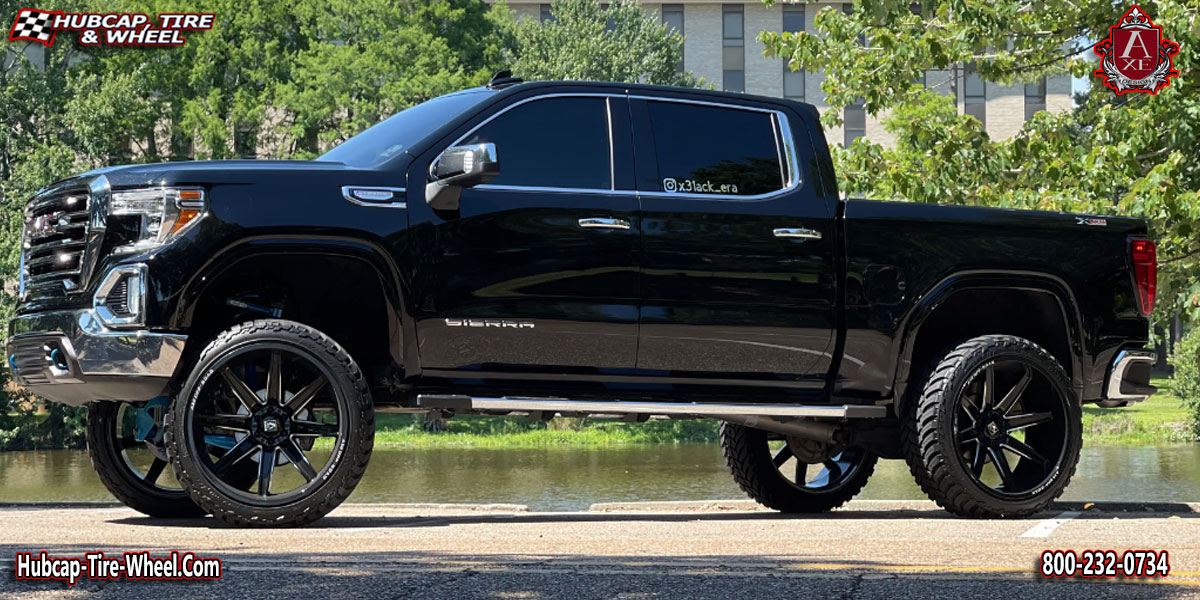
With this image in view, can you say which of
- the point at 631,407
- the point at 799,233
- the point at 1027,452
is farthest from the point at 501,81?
the point at 1027,452

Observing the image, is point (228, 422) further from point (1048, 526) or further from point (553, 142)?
point (1048, 526)

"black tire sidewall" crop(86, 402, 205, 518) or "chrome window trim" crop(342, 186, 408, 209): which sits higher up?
"chrome window trim" crop(342, 186, 408, 209)

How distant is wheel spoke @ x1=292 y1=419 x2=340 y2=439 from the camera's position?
7.65m

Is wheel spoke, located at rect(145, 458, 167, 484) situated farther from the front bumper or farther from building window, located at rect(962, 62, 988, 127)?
building window, located at rect(962, 62, 988, 127)

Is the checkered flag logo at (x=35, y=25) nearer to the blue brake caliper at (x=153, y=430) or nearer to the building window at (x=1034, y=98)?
the blue brake caliper at (x=153, y=430)

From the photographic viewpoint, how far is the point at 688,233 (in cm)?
848

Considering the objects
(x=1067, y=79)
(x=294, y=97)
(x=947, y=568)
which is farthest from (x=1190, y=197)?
(x=1067, y=79)

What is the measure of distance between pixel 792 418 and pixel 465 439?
43.4 metres

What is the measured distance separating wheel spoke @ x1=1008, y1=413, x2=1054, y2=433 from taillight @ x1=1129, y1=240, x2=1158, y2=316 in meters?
1.01

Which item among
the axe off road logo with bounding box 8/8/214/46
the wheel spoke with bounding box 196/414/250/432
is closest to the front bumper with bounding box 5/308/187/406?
the wheel spoke with bounding box 196/414/250/432

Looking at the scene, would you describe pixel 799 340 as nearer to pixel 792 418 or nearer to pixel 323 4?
pixel 792 418

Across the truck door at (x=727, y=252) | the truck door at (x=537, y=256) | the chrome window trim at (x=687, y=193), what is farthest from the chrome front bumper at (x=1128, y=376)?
the truck door at (x=537, y=256)

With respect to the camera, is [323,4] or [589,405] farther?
[323,4]

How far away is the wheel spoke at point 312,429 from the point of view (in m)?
7.65
